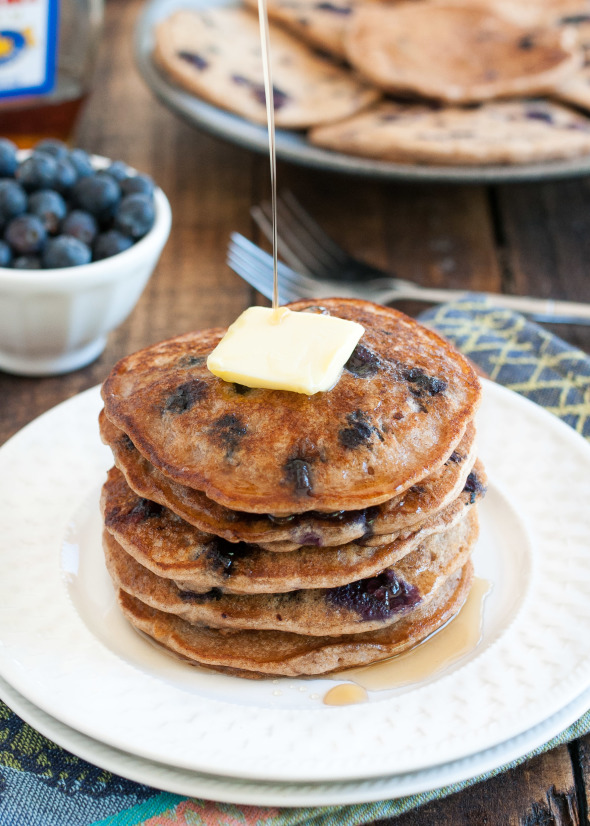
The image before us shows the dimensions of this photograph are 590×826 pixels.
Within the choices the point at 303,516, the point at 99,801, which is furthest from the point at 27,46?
the point at 99,801

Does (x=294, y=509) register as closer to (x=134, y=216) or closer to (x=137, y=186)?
(x=134, y=216)

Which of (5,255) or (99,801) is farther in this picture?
(5,255)

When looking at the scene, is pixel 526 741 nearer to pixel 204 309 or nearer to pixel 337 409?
pixel 337 409

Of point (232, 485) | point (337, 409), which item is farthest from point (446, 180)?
point (232, 485)

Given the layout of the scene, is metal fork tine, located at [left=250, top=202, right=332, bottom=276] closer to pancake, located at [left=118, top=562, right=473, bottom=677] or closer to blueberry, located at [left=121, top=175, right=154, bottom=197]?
blueberry, located at [left=121, top=175, right=154, bottom=197]

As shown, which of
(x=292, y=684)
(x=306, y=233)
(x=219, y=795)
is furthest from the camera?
(x=306, y=233)

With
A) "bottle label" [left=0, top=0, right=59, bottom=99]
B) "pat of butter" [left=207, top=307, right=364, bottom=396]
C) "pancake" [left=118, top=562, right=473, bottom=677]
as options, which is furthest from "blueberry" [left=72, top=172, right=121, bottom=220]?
"pancake" [left=118, top=562, right=473, bottom=677]
